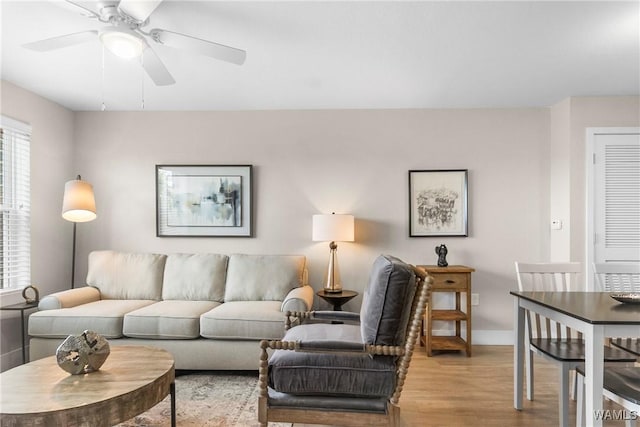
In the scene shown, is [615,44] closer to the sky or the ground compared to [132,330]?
closer to the sky

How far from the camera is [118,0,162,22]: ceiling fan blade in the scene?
5.99 feet

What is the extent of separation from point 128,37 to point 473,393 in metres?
3.19

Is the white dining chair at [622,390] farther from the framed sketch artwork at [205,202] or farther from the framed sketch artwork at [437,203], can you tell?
the framed sketch artwork at [205,202]

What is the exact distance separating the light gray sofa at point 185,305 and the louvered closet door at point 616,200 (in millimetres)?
2922

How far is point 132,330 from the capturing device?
307 centimetres

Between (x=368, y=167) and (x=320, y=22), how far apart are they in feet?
6.36

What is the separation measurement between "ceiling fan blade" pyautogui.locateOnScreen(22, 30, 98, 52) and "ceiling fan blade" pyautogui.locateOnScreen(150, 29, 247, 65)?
0.31 m

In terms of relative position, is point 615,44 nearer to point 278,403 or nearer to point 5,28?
point 278,403

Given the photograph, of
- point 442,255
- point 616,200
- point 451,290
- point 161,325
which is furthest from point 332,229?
point 616,200

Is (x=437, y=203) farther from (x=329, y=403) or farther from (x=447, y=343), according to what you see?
(x=329, y=403)

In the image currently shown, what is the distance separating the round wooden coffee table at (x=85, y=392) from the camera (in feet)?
5.35

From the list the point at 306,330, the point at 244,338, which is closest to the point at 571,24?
the point at 306,330

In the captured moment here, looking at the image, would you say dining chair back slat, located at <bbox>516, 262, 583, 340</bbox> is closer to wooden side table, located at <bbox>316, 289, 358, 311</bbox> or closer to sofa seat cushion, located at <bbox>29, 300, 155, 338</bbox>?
wooden side table, located at <bbox>316, 289, 358, 311</bbox>

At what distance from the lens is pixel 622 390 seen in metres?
1.77
